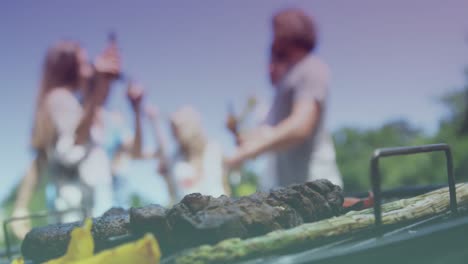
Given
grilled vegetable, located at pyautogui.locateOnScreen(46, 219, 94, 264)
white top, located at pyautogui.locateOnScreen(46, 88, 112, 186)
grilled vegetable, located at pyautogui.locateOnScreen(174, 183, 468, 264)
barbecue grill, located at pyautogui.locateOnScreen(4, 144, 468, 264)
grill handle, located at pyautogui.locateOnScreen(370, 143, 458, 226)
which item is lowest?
barbecue grill, located at pyautogui.locateOnScreen(4, 144, 468, 264)

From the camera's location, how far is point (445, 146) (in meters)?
0.87

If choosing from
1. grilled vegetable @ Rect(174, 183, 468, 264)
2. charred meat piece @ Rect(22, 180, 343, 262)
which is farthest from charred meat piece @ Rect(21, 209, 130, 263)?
grilled vegetable @ Rect(174, 183, 468, 264)

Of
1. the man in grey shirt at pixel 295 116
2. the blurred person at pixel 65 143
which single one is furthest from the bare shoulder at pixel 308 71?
the blurred person at pixel 65 143

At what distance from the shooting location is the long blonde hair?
181 cm

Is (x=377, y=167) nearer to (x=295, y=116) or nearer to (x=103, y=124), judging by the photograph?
(x=295, y=116)

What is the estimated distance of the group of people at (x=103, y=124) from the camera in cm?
143

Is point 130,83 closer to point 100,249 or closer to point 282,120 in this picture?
point 282,120

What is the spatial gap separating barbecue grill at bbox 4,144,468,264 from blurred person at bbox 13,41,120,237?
1.03 metres

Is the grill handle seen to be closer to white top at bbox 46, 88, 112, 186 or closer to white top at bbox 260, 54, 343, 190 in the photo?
white top at bbox 260, 54, 343, 190

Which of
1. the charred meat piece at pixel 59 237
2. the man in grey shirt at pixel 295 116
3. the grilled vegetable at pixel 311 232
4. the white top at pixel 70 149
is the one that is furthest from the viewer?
the white top at pixel 70 149

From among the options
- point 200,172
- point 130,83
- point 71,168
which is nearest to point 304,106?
point 130,83

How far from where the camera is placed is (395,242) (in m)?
0.73

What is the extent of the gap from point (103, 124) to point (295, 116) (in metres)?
1.09

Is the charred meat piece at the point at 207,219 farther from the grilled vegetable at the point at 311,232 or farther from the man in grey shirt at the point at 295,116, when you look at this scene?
the man in grey shirt at the point at 295,116
